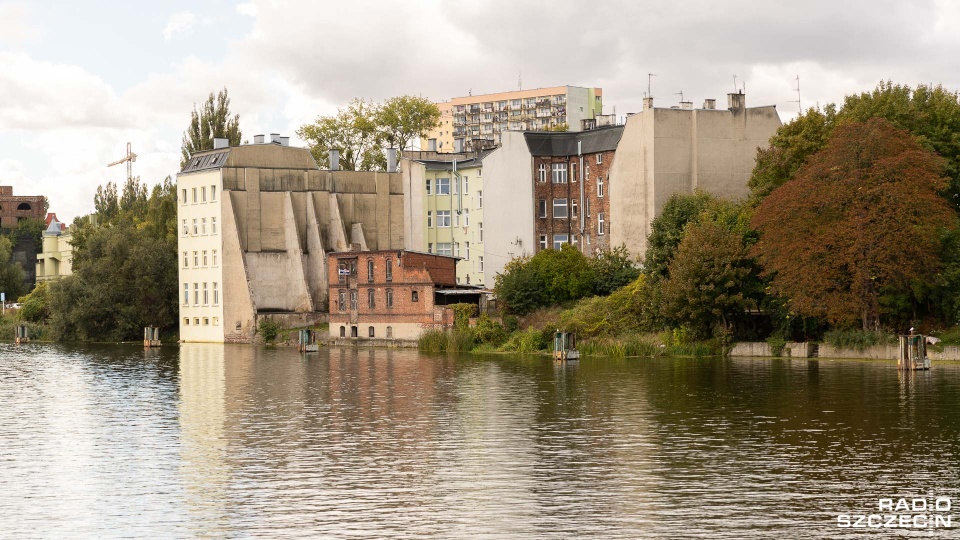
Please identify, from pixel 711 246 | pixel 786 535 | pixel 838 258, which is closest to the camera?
pixel 786 535

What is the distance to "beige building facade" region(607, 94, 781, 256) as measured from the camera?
3450 inches

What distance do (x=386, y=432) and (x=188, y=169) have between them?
249 feet

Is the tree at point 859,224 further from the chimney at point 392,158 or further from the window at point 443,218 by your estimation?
the chimney at point 392,158

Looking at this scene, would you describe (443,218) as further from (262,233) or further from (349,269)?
(349,269)

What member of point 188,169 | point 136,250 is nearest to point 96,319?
point 136,250

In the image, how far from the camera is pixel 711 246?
71.2 m

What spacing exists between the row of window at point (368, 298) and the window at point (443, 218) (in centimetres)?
1604

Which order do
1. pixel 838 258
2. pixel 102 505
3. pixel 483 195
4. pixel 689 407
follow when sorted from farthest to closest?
pixel 483 195, pixel 838 258, pixel 689 407, pixel 102 505

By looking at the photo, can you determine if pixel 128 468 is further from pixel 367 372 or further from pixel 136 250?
pixel 136 250

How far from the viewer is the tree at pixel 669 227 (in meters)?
77.2

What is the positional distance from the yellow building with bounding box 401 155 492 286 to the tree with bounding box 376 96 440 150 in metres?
20.8

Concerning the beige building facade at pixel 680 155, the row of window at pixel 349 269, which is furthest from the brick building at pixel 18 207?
the beige building facade at pixel 680 155

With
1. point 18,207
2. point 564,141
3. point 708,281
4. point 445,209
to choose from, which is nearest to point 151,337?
point 445,209

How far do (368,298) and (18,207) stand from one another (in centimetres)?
11840
